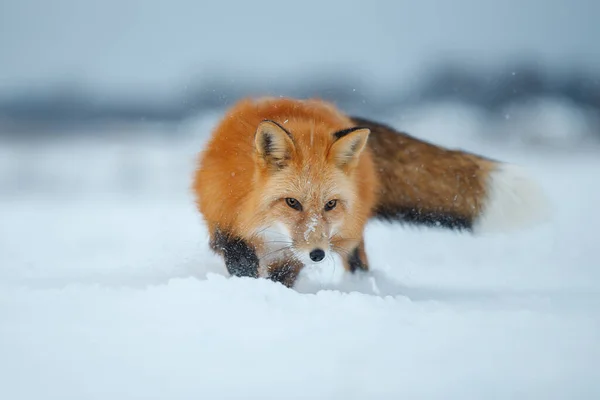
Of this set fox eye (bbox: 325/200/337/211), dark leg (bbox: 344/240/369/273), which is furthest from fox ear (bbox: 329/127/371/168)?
dark leg (bbox: 344/240/369/273)

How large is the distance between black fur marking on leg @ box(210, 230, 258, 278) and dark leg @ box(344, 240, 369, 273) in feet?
3.43

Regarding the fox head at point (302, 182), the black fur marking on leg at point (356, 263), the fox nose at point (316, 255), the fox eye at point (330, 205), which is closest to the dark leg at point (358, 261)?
the black fur marking on leg at point (356, 263)

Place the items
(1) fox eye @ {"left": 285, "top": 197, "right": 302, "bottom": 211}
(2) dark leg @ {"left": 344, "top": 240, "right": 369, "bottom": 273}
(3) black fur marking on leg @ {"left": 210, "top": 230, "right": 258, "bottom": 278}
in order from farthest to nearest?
(2) dark leg @ {"left": 344, "top": 240, "right": 369, "bottom": 273} → (3) black fur marking on leg @ {"left": 210, "top": 230, "right": 258, "bottom": 278} → (1) fox eye @ {"left": 285, "top": 197, "right": 302, "bottom": 211}

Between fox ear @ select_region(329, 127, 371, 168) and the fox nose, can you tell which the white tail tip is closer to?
fox ear @ select_region(329, 127, 371, 168)

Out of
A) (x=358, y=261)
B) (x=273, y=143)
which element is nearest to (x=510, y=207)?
(x=358, y=261)

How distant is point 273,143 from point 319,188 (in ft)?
1.47

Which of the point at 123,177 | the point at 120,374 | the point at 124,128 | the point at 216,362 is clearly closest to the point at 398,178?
the point at 216,362

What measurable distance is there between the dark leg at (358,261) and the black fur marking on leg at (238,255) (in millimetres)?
1046

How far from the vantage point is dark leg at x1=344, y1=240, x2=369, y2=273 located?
201 inches

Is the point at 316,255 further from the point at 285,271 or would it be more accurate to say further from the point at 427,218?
the point at 427,218

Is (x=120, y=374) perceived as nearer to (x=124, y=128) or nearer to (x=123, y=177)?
(x=123, y=177)

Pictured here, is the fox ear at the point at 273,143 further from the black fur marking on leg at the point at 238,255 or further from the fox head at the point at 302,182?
the black fur marking on leg at the point at 238,255

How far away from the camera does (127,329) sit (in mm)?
3547

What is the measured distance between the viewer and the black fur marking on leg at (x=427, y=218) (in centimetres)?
546
